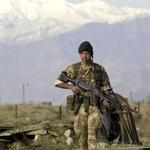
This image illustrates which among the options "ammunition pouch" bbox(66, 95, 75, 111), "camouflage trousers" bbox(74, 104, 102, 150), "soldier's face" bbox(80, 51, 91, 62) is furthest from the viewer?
"ammunition pouch" bbox(66, 95, 75, 111)

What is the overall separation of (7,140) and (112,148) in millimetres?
7551

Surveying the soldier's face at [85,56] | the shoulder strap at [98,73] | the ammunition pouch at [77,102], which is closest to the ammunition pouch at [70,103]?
the ammunition pouch at [77,102]

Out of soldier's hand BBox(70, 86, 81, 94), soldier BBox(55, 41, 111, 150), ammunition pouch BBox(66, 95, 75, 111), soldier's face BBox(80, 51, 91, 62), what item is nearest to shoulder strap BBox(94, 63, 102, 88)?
soldier BBox(55, 41, 111, 150)

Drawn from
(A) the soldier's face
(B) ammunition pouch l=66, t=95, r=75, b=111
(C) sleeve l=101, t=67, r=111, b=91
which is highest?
(A) the soldier's face

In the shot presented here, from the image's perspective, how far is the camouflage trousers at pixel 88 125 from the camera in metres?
11.3

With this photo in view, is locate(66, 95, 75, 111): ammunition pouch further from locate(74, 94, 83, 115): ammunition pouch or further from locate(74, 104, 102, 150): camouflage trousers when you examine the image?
locate(74, 104, 102, 150): camouflage trousers

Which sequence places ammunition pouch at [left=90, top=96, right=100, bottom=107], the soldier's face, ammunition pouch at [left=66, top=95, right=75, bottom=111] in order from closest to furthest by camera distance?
the soldier's face < ammunition pouch at [left=90, top=96, right=100, bottom=107] < ammunition pouch at [left=66, top=95, right=75, bottom=111]

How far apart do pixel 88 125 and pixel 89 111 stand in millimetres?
233

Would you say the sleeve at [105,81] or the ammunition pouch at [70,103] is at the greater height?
the sleeve at [105,81]

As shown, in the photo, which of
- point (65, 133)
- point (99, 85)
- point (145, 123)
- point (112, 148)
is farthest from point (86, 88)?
point (145, 123)

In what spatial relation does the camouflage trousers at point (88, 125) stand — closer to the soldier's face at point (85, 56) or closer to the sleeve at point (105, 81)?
the sleeve at point (105, 81)

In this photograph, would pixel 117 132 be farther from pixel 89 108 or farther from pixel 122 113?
pixel 89 108

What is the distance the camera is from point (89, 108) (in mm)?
11391

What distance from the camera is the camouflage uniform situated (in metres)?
11.3
